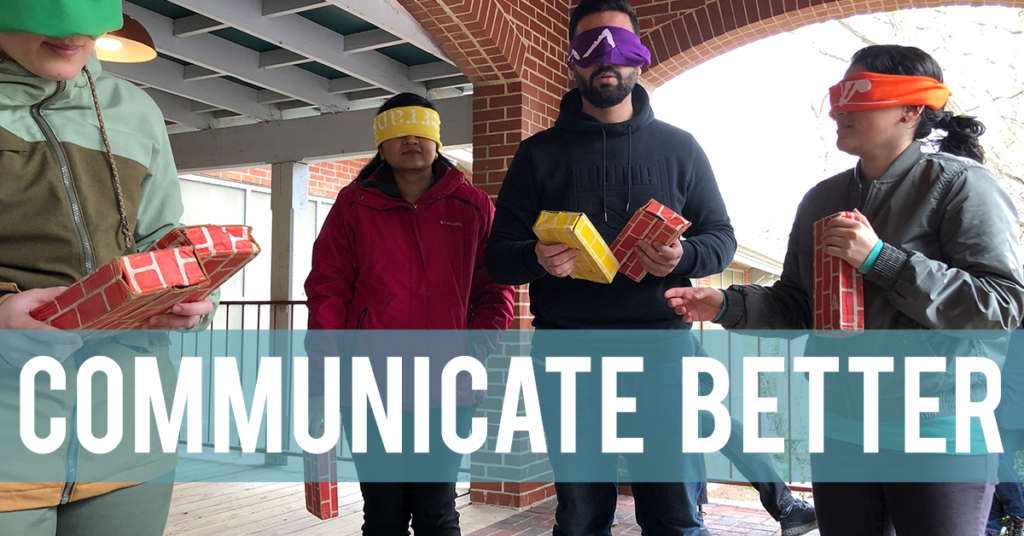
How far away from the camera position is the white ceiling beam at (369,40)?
211 inches

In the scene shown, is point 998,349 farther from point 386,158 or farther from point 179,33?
point 179,33

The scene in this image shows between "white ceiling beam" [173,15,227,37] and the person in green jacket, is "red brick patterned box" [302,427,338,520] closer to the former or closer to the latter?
the person in green jacket

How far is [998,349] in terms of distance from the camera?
1.63m

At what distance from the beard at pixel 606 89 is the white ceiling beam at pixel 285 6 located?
313 centimetres

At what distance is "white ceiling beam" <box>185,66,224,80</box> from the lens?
6160 millimetres

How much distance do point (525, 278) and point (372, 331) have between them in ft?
1.82

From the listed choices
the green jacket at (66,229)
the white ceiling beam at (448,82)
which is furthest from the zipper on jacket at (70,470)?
the white ceiling beam at (448,82)

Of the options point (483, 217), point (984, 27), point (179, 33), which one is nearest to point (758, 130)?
point (984, 27)

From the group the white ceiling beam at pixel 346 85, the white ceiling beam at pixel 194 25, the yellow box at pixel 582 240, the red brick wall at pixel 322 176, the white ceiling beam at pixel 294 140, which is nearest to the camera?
the yellow box at pixel 582 240

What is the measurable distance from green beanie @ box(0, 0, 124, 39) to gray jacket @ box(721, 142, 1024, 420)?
1.48m

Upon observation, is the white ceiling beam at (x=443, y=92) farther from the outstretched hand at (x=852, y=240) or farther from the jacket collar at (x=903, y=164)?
the outstretched hand at (x=852, y=240)

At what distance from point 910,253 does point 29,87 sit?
1591 millimetres

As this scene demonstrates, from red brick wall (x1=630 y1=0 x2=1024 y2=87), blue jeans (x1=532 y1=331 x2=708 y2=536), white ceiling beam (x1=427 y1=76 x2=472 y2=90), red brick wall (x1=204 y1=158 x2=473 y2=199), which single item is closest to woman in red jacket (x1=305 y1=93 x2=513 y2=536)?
blue jeans (x1=532 y1=331 x2=708 y2=536)

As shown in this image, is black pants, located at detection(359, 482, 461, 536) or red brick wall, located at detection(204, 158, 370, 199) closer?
black pants, located at detection(359, 482, 461, 536)
